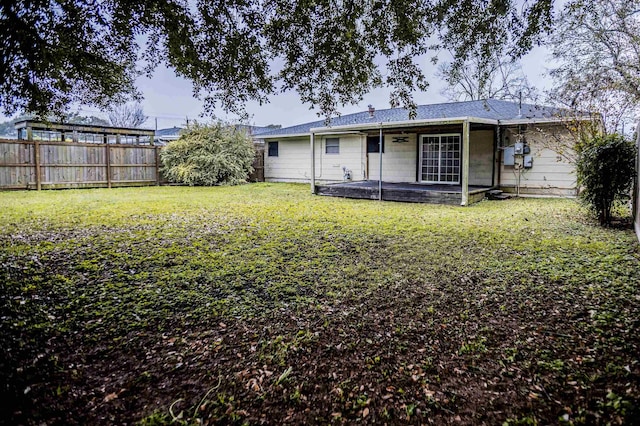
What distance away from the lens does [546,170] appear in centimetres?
1218

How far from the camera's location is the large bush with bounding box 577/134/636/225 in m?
6.95

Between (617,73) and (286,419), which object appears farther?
(617,73)

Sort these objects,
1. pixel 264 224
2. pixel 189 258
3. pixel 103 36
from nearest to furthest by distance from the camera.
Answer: pixel 189 258 → pixel 103 36 → pixel 264 224

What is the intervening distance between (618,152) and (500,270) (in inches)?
173

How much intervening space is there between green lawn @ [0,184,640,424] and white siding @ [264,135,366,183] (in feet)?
32.6

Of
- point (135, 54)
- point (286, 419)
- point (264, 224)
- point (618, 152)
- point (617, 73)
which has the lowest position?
point (286, 419)

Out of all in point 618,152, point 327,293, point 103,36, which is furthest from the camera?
point 618,152

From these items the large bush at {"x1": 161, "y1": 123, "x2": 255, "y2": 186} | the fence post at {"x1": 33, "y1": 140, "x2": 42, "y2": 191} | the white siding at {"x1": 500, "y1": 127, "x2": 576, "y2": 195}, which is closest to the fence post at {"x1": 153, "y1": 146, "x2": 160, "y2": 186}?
the large bush at {"x1": 161, "y1": 123, "x2": 255, "y2": 186}

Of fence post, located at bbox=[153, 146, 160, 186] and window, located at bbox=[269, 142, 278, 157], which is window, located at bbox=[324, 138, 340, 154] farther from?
fence post, located at bbox=[153, 146, 160, 186]

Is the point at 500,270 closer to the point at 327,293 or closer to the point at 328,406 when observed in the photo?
the point at 327,293

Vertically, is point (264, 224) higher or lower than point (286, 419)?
higher

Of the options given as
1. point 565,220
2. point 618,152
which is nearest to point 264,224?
point 565,220

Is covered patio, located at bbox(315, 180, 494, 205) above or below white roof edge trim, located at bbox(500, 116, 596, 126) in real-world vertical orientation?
below

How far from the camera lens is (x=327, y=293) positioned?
12.9 ft
